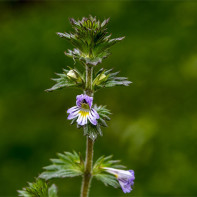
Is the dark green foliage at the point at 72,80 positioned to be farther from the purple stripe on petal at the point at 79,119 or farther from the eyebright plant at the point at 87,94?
the purple stripe on petal at the point at 79,119

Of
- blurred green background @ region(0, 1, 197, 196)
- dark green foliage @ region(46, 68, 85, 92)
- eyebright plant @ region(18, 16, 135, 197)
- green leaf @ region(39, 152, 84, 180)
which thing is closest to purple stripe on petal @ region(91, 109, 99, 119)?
eyebright plant @ region(18, 16, 135, 197)

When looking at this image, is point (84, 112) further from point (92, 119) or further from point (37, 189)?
point (37, 189)

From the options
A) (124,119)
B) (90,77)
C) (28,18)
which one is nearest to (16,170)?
(124,119)

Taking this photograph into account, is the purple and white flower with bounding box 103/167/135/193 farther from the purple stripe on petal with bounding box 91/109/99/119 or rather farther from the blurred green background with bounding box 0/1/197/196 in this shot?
the blurred green background with bounding box 0/1/197/196

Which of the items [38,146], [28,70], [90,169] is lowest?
[90,169]

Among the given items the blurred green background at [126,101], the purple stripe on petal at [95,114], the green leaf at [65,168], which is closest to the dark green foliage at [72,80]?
the purple stripe on petal at [95,114]

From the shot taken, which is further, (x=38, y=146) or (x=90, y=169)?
(x=38, y=146)

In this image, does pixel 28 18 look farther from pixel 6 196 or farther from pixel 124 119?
pixel 6 196
